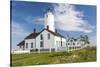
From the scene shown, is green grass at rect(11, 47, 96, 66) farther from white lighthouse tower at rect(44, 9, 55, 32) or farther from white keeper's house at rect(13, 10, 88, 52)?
white lighthouse tower at rect(44, 9, 55, 32)

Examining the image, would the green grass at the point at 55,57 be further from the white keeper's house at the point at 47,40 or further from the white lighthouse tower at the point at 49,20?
the white lighthouse tower at the point at 49,20

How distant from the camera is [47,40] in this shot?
2178 mm

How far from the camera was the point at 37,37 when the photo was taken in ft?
7.08

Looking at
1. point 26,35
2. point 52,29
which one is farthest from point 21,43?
point 52,29

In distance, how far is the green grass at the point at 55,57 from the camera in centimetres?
208

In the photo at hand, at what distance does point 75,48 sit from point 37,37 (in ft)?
1.53

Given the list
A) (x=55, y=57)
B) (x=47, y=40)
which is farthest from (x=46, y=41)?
(x=55, y=57)

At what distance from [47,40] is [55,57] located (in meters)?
0.21

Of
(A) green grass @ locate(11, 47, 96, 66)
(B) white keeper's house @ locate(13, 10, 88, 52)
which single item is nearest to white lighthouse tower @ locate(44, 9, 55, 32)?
(B) white keeper's house @ locate(13, 10, 88, 52)

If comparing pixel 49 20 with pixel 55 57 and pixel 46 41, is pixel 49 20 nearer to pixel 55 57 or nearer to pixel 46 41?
pixel 46 41

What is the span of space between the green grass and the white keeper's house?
0.06 meters

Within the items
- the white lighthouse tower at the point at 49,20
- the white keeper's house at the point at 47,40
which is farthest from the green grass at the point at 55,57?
the white lighthouse tower at the point at 49,20
